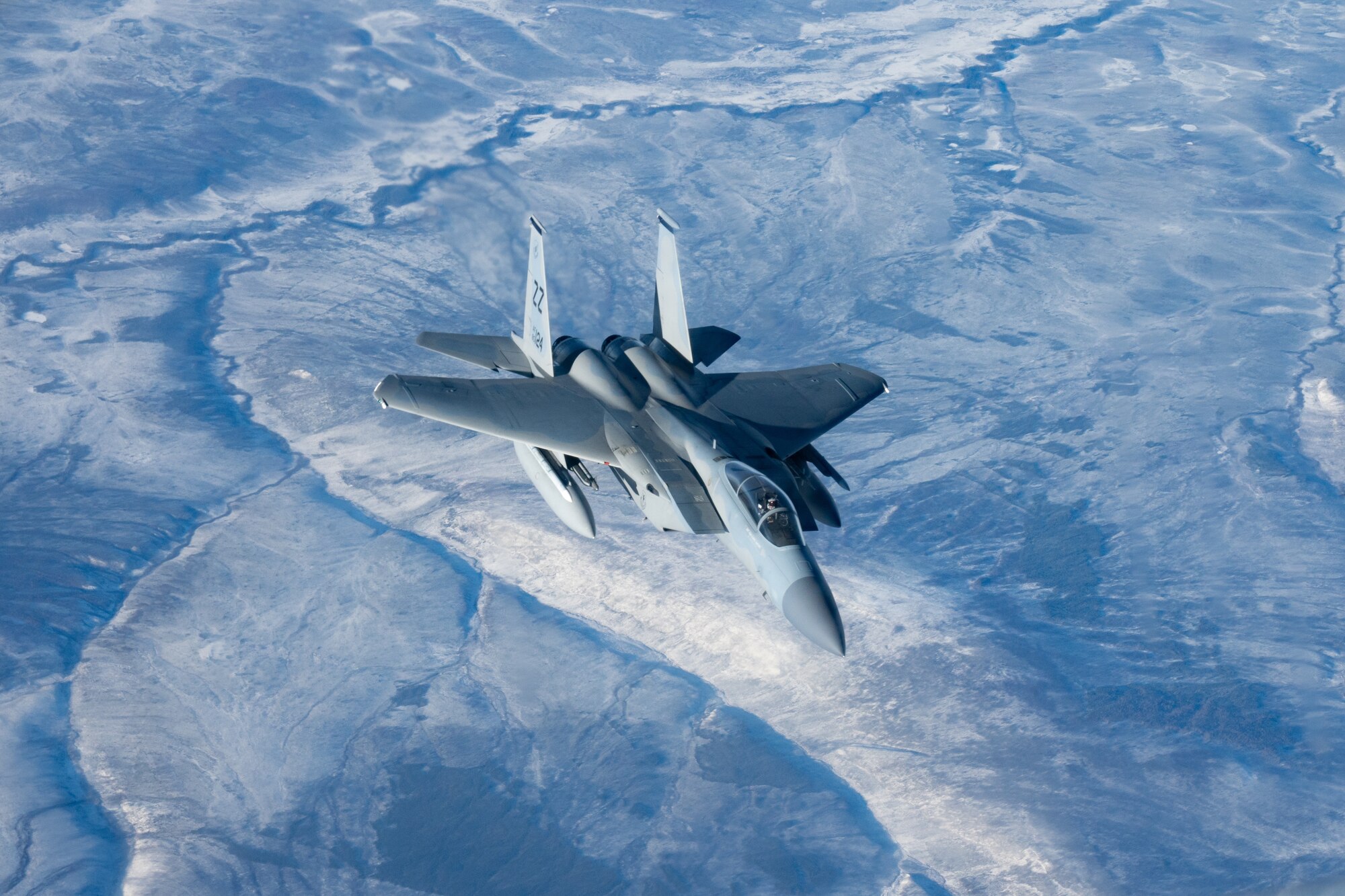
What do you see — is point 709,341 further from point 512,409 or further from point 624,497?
point 624,497

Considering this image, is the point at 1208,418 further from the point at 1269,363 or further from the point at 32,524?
the point at 32,524

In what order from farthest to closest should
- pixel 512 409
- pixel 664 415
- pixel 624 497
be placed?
pixel 624 497
pixel 512 409
pixel 664 415

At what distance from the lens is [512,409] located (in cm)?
3170

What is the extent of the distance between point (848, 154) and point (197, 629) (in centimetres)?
5763

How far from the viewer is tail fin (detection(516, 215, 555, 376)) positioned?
3231 cm

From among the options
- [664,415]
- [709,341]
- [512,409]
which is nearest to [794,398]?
[709,341]

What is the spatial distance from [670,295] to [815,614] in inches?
429

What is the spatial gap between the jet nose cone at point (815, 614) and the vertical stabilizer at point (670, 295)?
29.6 feet

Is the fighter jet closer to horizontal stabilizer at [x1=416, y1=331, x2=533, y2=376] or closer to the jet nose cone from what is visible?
horizontal stabilizer at [x1=416, y1=331, x2=533, y2=376]

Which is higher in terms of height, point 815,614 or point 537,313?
point 537,313

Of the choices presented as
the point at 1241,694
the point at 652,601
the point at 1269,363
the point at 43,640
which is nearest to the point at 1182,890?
the point at 1241,694

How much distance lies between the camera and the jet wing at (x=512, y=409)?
3061 centimetres

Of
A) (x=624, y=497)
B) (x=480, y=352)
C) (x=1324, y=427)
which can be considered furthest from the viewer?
(x=1324, y=427)

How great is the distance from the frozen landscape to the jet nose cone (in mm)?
21013
